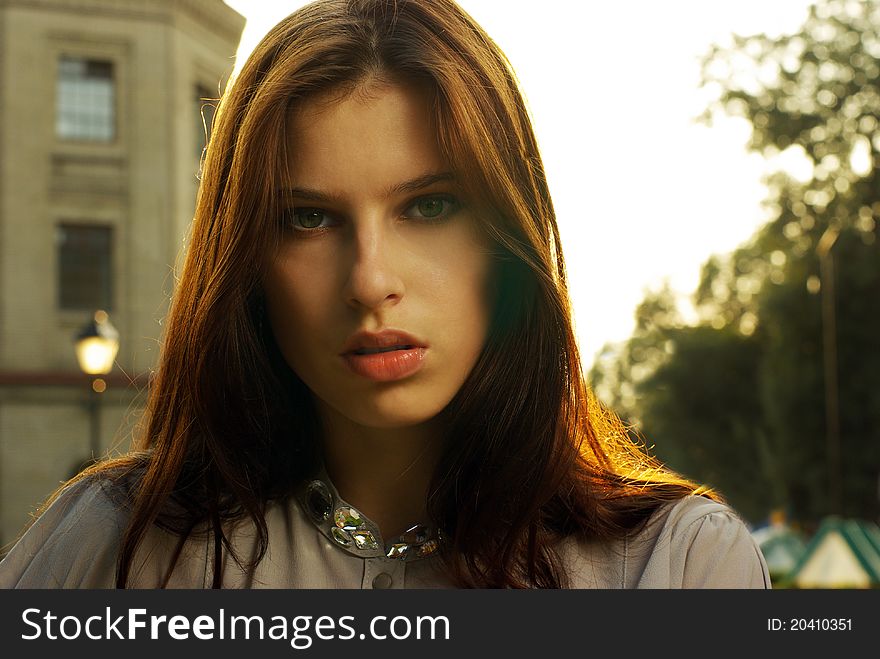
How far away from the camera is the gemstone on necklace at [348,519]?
6.91 ft

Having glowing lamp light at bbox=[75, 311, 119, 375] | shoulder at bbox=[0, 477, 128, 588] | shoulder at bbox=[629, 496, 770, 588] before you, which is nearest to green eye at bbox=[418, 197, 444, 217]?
shoulder at bbox=[629, 496, 770, 588]

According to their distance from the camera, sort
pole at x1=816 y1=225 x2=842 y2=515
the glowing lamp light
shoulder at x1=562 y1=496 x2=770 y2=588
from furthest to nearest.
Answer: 1. pole at x1=816 y1=225 x2=842 y2=515
2. the glowing lamp light
3. shoulder at x1=562 y1=496 x2=770 y2=588

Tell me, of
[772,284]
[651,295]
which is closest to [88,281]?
[772,284]

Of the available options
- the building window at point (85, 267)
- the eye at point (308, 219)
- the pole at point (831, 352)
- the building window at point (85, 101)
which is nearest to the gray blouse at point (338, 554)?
the eye at point (308, 219)

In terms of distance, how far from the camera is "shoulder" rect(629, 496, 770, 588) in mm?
1988

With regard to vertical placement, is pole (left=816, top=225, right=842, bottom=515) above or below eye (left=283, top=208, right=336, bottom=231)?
below

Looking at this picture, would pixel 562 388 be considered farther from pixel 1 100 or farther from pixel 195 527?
pixel 1 100

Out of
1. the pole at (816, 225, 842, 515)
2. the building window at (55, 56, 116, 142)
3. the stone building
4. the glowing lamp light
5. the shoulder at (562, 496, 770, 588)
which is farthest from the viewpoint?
the pole at (816, 225, 842, 515)

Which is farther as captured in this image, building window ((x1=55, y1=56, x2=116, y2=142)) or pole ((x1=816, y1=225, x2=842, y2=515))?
pole ((x1=816, y1=225, x2=842, y2=515))

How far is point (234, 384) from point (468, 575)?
51cm

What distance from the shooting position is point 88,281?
970 inches

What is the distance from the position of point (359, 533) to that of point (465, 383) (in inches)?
11.7

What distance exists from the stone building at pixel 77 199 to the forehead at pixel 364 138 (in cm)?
2158

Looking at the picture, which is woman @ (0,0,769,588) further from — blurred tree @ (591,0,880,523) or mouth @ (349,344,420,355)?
blurred tree @ (591,0,880,523)
